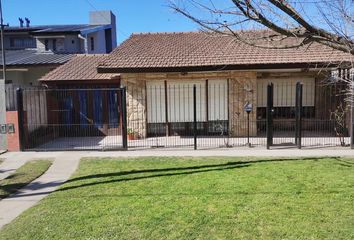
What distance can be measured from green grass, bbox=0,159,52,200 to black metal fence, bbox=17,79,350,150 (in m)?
2.56

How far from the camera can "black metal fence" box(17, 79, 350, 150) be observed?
13.5m

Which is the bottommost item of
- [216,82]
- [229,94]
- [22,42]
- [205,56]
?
[229,94]

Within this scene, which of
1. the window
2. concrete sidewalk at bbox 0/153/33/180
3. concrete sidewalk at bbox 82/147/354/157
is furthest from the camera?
the window

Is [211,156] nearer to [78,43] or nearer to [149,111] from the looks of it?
[149,111]

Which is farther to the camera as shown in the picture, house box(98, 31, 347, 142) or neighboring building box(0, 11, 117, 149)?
→ neighboring building box(0, 11, 117, 149)

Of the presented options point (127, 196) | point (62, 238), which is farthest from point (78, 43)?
point (62, 238)

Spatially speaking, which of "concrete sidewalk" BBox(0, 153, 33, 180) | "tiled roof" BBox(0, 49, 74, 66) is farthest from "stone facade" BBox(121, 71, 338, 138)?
"tiled roof" BBox(0, 49, 74, 66)

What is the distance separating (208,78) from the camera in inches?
574

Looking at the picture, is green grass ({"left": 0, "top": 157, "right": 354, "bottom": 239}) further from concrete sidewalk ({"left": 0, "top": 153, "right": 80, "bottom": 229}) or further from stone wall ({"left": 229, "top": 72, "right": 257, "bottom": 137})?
stone wall ({"left": 229, "top": 72, "right": 257, "bottom": 137})

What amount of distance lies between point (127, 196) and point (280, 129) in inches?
406

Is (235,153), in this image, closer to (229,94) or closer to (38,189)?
(229,94)

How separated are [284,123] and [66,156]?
8898mm

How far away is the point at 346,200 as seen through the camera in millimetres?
6355

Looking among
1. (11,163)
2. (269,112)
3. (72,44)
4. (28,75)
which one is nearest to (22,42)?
(72,44)
